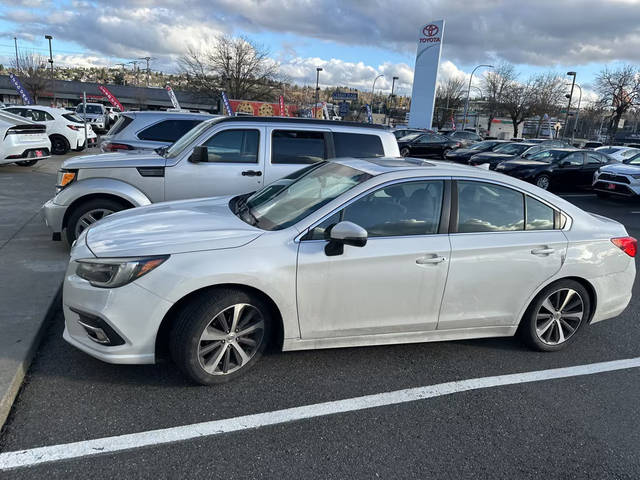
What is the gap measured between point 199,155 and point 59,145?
45.3 ft

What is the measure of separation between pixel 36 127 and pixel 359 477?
13.3 m

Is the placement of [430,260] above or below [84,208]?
above

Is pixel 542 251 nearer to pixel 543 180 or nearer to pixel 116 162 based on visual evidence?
pixel 116 162

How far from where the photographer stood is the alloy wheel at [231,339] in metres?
3.15

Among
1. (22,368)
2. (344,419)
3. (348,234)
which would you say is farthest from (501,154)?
(22,368)

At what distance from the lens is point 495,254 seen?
3658mm

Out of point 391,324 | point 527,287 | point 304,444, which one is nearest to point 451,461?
point 304,444

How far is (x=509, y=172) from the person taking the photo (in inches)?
612

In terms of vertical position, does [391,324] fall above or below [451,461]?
above

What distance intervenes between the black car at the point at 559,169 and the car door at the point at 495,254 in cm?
1224

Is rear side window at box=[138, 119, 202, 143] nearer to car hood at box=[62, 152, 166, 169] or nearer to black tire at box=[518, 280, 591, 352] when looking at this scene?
car hood at box=[62, 152, 166, 169]

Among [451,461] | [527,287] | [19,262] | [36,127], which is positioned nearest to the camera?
[451,461]

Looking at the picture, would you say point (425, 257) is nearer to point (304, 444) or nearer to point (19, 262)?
point (304, 444)

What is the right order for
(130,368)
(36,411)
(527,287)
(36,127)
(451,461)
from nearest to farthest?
(451,461) → (36,411) → (130,368) → (527,287) → (36,127)
